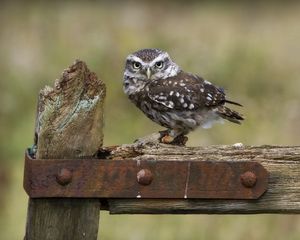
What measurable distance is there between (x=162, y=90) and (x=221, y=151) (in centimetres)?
213

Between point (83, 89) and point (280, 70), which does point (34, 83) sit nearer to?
point (280, 70)

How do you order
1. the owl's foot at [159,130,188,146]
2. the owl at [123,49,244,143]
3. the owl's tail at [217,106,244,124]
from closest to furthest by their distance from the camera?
the owl's foot at [159,130,188,146]
the owl at [123,49,244,143]
the owl's tail at [217,106,244,124]

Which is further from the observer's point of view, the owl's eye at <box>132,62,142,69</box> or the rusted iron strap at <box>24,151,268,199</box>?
the owl's eye at <box>132,62,142,69</box>

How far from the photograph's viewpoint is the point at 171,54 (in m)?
10.3

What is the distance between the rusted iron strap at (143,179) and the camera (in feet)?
9.23

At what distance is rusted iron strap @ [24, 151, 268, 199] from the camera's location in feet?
9.23

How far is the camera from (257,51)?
10734mm

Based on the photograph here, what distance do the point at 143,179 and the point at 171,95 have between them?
83.5 inches

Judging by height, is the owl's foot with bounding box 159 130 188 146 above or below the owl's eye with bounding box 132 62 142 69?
below

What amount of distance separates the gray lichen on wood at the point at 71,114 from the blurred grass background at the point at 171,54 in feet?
11.3

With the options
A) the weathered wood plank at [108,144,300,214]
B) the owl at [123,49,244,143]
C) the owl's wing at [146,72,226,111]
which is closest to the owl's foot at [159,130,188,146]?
the owl at [123,49,244,143]

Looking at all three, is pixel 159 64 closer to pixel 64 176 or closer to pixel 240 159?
pixel 240 159

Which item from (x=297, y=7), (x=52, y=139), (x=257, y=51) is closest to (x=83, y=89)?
(x=52, y=139)

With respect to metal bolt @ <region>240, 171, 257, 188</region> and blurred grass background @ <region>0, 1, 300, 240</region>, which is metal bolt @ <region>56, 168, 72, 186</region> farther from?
blurred grass background @ <region>0, 1, 300, 240</region>
